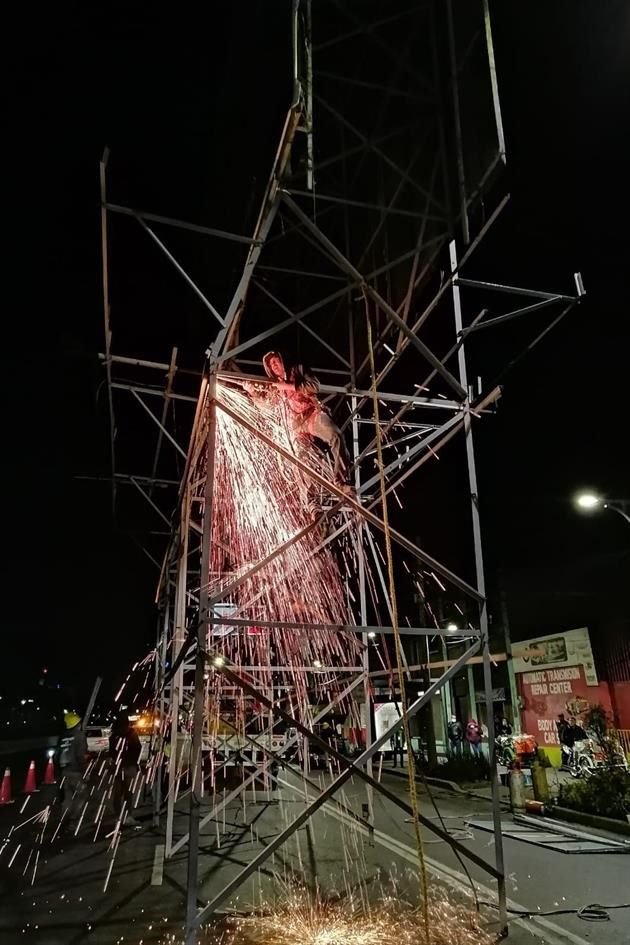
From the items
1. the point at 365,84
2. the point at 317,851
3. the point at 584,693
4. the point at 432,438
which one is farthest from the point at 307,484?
the point at 584,693

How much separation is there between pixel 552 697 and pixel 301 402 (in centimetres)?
1661

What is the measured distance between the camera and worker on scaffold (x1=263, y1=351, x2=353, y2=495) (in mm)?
6645

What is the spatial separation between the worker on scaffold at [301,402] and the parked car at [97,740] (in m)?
18.0

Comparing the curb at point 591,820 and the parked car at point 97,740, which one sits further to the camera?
the parked car at point 97,740

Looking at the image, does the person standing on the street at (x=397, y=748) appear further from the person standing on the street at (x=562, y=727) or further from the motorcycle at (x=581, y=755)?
the motorcycle at (x=581, y=755)

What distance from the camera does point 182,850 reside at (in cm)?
823

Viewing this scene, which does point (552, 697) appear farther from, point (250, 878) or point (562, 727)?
point (250, 878)

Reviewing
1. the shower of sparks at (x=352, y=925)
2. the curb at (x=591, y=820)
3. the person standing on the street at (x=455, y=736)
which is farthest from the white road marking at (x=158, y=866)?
the person standing on the street at (x=455, y=736)

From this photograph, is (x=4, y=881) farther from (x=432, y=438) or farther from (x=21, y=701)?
(x=21, y=701)

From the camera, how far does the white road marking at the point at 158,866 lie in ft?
21.9

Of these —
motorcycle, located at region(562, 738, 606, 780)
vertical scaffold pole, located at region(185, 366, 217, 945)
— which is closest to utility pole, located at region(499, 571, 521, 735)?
motorcycle, located at region(562, 738, 606, 780)

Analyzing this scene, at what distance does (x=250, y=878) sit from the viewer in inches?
269

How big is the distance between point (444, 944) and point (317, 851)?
13.3ft

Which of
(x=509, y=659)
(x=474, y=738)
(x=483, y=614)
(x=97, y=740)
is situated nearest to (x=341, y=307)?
(x=483, y=614)
